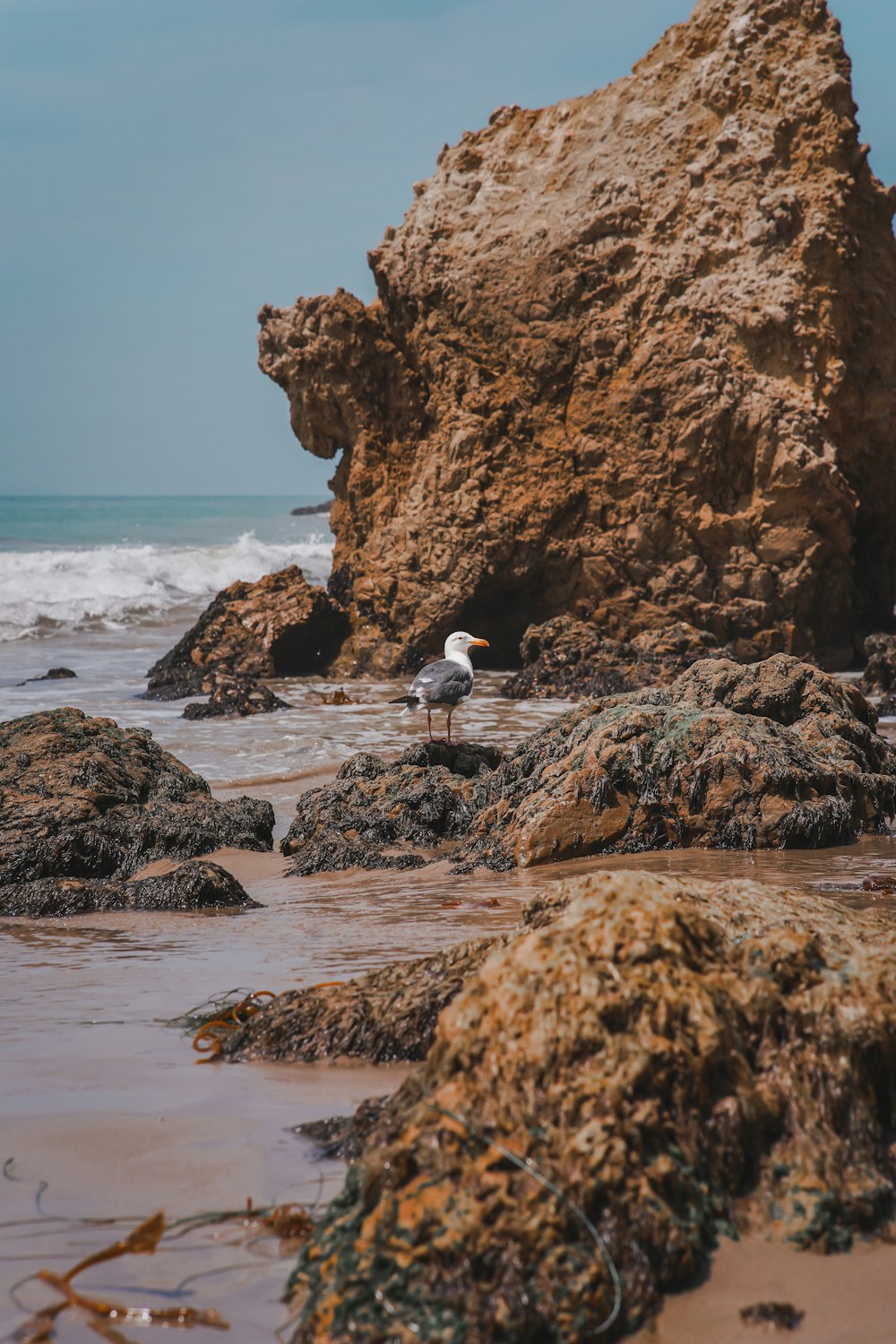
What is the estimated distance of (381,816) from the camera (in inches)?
264

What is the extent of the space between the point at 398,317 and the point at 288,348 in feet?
5.64

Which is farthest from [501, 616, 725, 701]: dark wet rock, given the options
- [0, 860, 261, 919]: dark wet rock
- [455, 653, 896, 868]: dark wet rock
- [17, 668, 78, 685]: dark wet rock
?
[0, 860, 261, 919]: dark wet rock

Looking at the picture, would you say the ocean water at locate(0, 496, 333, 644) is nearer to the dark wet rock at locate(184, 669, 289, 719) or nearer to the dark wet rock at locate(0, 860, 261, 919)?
the dark wet rock at locate(184, 669, 289, 719)

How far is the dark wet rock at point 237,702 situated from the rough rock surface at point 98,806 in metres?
5.09

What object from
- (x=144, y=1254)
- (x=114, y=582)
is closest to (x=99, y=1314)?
(x=144, y=1254)

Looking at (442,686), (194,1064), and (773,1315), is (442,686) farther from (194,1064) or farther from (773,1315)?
(773,1315)

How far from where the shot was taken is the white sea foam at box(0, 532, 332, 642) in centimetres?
2477

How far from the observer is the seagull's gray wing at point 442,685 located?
9047 millimetres

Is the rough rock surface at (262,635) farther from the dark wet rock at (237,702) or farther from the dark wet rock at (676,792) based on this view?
the dark wet rock at (676,792)

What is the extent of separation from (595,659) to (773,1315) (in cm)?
1260

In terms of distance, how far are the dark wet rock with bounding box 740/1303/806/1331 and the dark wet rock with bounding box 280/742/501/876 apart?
163 inches

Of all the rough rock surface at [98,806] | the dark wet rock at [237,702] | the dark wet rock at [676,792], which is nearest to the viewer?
the dark wet rock at [676,792]

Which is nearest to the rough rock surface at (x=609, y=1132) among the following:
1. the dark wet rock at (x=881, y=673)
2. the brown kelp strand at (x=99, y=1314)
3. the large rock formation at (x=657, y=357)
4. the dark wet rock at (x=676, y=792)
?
the brown kelp strand at (x=99, y=1314)

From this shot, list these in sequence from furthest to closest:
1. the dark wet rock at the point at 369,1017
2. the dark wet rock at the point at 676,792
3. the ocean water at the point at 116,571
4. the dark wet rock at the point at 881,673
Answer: the ocean water at the point at 116,571 < the dark wet rock at the point at 881,673 < the dark wet rock at the point at 676,792 < the dark wet rock at the point at 369,1017
